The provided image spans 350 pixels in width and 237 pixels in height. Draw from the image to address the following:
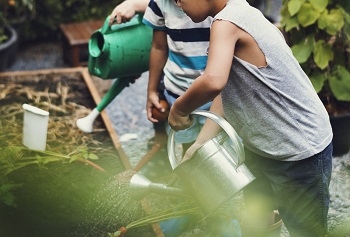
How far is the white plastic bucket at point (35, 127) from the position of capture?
3217 mm

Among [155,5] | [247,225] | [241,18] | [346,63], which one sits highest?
[241,18]

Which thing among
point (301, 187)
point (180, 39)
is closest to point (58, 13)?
point (180, 39)

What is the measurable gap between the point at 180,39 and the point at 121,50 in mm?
532

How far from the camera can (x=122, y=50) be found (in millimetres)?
3186

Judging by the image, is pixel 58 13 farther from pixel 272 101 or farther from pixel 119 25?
pixel 272 101

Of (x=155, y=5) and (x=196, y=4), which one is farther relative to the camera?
(x=155, y=5)

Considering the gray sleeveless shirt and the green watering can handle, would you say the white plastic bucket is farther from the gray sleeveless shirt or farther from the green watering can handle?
the gray sleeveless shirt

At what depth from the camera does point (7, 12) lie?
540 cm

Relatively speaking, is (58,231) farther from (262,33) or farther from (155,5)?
(262,33)

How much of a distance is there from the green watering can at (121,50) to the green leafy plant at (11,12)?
1.80 m

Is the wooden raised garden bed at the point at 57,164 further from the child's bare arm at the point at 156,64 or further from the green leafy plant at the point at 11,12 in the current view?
the green leafy plant at the point at 11,12

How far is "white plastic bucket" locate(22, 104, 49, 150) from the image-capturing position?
3.22 m

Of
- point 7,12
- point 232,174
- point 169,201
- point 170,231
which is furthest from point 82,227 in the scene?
point 7,12

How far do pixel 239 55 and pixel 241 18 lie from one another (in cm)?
12
